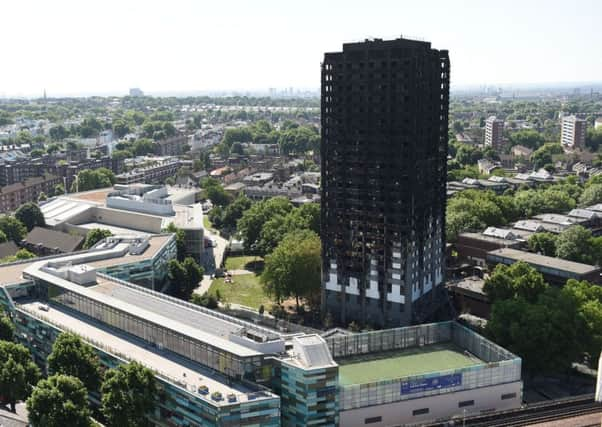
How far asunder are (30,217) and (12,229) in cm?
547

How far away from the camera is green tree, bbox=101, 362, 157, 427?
51.8 metres

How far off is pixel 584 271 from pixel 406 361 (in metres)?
31.5

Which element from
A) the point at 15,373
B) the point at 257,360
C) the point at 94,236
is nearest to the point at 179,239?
the point at 94,236

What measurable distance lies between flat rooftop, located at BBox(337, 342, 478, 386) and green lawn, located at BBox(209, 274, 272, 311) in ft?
91.0

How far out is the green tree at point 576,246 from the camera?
312 ft

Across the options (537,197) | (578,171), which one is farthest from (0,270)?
(578,171)

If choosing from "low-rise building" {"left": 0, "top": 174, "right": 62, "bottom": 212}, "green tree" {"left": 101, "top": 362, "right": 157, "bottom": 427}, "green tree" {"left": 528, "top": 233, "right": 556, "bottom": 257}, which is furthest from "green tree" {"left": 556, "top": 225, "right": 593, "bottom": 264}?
"low-rise building" {"left": 0, "top": 174, "right": 62, "bottom": 212}

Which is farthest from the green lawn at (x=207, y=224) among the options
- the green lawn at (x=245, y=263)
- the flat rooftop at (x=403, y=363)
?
the flat rooftop at (x=403, y=363)

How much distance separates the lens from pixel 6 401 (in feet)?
202

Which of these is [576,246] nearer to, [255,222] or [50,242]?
[255,222]

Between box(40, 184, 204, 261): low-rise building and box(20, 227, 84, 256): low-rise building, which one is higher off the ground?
box(40, 184, 204, 261): low-rise building

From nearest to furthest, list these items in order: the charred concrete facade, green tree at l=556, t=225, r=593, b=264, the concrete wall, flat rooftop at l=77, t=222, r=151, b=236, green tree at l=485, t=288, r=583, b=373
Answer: the concrete wall < green tree at l=485, t=288, r=583, b=373 < the charred concrete facade < green tree at l=556, t=225, r=593, b=264 < flat rooftop at l=77, t=222, r=151, b=236

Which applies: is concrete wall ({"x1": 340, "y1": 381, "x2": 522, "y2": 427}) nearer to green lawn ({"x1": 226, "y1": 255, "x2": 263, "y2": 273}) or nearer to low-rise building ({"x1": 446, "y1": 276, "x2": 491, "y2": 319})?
low-rise building ({"x1": 446, "y1": 276, "x2": 491, "y2": 319})

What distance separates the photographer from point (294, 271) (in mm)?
84125
